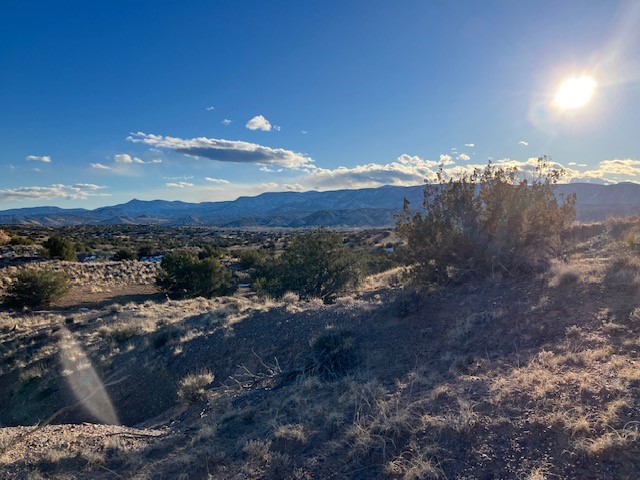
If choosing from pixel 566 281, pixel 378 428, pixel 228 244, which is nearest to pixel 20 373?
pixel 378 428

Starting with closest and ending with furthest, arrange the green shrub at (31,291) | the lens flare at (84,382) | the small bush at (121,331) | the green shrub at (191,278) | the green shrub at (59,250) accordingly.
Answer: the lens flare at (84,382) → the small bush at (121,331) → the green shrub at (31,291) → the green shrub at (191,278) → the green shrub at (59,250)

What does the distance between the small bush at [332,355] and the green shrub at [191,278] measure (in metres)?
18.0

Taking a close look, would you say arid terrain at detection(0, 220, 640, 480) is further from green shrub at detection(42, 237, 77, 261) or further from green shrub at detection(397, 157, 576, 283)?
green shrub at detection(42, 237, 77, 261)

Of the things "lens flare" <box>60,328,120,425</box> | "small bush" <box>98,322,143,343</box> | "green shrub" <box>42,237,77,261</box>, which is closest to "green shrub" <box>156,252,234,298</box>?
"small bush" <box>98,322,143,343</box>

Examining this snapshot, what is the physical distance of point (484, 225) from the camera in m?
11.8

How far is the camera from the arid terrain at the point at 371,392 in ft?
13.7

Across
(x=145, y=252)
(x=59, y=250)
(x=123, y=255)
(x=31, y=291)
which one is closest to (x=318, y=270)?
(x=31, y=291)

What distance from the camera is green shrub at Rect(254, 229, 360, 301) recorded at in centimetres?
1894

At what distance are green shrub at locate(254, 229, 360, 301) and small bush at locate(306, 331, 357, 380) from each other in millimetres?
9232

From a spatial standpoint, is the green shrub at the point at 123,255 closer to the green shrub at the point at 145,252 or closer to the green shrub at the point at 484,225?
the green shrub at the point at 145,252

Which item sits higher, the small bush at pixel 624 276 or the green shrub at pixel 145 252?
the small bush at pixel 624 276

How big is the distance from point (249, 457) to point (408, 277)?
856 centimetres

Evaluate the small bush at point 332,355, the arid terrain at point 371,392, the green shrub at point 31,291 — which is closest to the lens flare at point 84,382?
the arid terrain at point 371,392

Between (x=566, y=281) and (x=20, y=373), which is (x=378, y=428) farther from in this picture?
(x=20, y=373)
